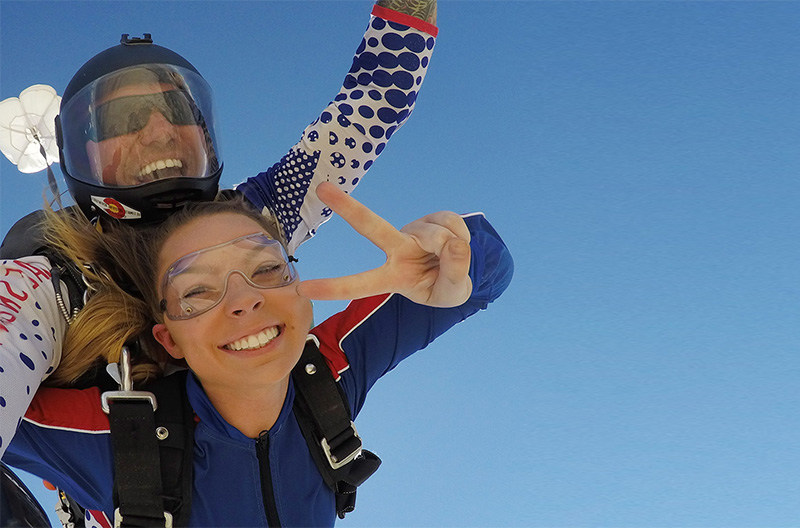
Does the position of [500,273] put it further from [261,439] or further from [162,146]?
[162,146]

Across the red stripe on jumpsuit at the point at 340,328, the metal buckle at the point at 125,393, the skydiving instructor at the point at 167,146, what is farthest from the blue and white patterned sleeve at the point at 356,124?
the metal buckle at the point at 125,393

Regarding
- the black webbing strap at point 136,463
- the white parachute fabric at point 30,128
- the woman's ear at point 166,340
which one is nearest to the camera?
the black webbing strap at point 136,463

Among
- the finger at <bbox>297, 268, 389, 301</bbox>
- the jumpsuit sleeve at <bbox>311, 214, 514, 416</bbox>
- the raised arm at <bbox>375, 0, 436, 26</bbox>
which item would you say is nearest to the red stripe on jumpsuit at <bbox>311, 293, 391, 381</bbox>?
the jumpsuit sleeve at <bbox>311, 214, 514, 416</bbox>

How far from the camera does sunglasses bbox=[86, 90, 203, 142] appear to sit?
6.24 feet

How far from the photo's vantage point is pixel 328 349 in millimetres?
1836

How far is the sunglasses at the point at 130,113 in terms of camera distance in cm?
190

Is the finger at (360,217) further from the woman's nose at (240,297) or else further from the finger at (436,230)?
the woman's nose at (240,297)

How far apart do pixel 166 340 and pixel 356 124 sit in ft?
2.41

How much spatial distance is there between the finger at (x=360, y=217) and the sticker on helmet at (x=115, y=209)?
2.40 ft

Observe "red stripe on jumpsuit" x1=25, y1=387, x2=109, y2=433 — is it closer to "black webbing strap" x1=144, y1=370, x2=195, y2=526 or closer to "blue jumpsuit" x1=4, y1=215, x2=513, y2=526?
"blue jumpsuit" x1=4, y1=215, x2=513, y2=526

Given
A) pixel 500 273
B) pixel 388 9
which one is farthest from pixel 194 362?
pixel 388 9

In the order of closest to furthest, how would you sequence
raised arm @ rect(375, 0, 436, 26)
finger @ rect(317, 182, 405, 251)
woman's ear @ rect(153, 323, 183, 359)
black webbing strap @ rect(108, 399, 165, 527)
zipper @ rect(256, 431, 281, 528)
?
finger @ rect(317, 182, 405, 251) < black webbing strap @ rect(108, 399, 165, 527) < zipper @ rect(256, 431, 281, 528) < woman's ear @ rect(153, 323, 183, 359) < raised arm @ rect(375, 0, 436, 26)

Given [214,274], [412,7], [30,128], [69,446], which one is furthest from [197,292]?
[30,128]

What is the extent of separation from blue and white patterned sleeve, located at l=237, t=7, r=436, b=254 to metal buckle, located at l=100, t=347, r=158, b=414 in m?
0.59
